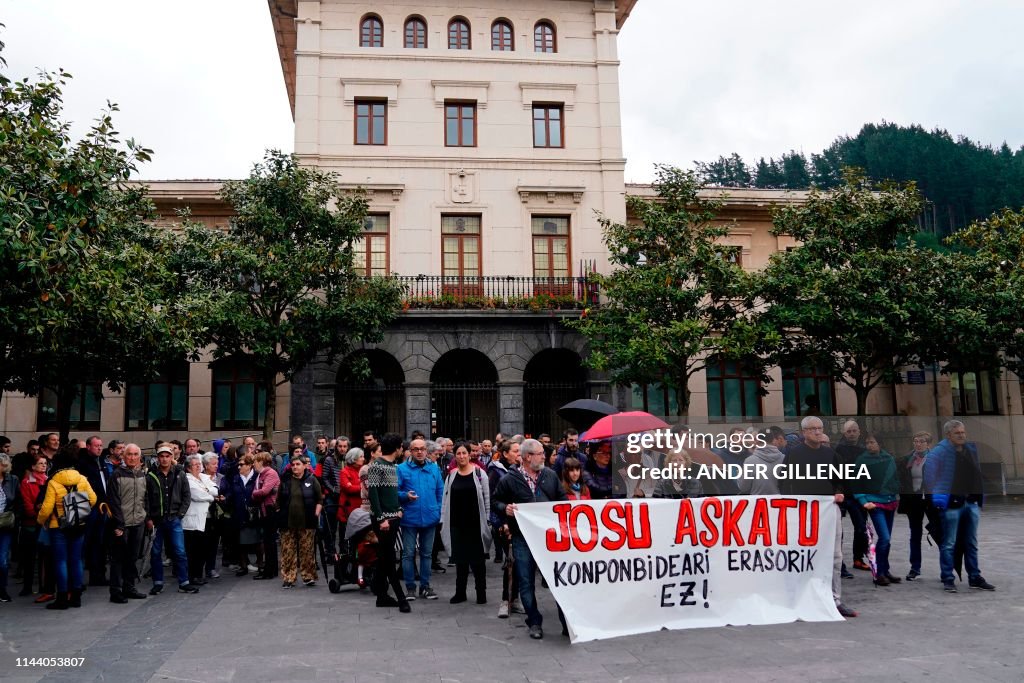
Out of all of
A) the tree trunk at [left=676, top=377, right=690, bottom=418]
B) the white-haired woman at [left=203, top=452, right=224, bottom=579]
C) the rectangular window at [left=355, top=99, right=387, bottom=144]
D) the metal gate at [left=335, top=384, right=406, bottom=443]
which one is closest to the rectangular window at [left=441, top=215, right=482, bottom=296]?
the rectangular window at [left=355, top=99, right=387, bottom=144]

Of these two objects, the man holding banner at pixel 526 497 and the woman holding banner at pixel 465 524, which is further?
the woman holding banner at pixel 465 524

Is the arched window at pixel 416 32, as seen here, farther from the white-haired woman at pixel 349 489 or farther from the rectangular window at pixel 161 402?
the white-haired woman at pixel 349 489

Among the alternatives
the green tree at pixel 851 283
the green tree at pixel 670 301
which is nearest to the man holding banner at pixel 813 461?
the green tree at pixel 670 301

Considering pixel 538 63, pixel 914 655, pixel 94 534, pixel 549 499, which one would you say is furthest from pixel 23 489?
pixel 538 63

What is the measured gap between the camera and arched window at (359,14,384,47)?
75.7ft

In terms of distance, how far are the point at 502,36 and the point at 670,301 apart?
10.6 m

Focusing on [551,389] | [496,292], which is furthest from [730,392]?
[496,292]

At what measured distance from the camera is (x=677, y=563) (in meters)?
7.62

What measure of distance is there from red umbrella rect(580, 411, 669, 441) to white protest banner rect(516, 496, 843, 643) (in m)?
1.46

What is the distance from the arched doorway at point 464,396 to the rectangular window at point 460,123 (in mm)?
6355

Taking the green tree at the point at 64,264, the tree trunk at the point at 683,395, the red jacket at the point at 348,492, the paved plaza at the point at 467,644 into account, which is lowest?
the paved plaza at the point at 467,644

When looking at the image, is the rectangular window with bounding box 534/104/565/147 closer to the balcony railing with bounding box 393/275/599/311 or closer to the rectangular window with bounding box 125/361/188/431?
the balcony railing with bounding box 393/275/599/311

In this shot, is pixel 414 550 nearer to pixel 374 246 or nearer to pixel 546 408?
Result: pixel 374 246

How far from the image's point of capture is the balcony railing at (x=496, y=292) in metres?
21.6
